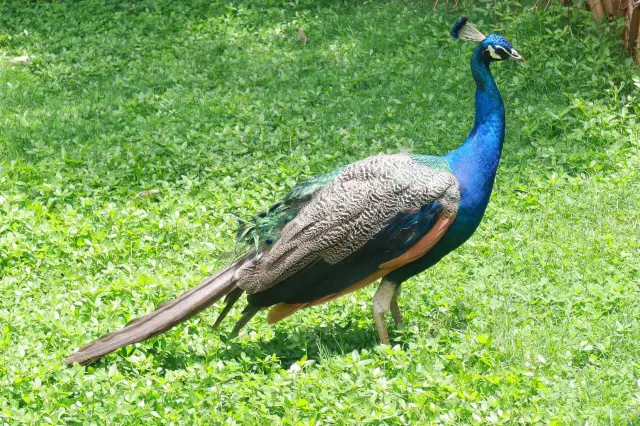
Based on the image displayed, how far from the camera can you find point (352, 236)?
443 centimetres

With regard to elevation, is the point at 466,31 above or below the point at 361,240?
above

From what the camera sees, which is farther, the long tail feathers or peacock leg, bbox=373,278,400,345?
peacock leg, bbox=373,278,400,345

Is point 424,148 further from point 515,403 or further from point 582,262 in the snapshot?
point 515,403

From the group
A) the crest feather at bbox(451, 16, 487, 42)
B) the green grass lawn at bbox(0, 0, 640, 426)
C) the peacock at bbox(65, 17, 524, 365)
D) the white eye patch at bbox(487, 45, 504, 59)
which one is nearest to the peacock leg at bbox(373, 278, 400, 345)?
the peacock at bbox(65, 17, 524, 365)

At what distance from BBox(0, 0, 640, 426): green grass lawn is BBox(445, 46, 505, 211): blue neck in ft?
2.05

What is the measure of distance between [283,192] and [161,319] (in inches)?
77.4

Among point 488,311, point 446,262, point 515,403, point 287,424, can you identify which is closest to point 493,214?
point 446,262

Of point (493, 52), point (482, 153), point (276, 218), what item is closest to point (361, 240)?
point (276, 218)

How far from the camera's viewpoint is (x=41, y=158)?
6.65 metres

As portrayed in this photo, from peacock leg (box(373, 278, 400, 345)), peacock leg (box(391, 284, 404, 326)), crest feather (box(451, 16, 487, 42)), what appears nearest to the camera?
peacock leg (box(373, 278, 400, 345))

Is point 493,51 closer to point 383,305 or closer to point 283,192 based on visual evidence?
point 383,305

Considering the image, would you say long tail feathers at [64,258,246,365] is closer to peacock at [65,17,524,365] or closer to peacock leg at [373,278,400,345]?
peacock at [65,17,524,365]

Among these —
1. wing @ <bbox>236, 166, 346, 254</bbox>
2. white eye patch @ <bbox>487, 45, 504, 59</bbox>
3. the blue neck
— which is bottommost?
wing @ <bbox>236, 166, 346, 254</bbox>

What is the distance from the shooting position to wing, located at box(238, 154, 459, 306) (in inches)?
174
